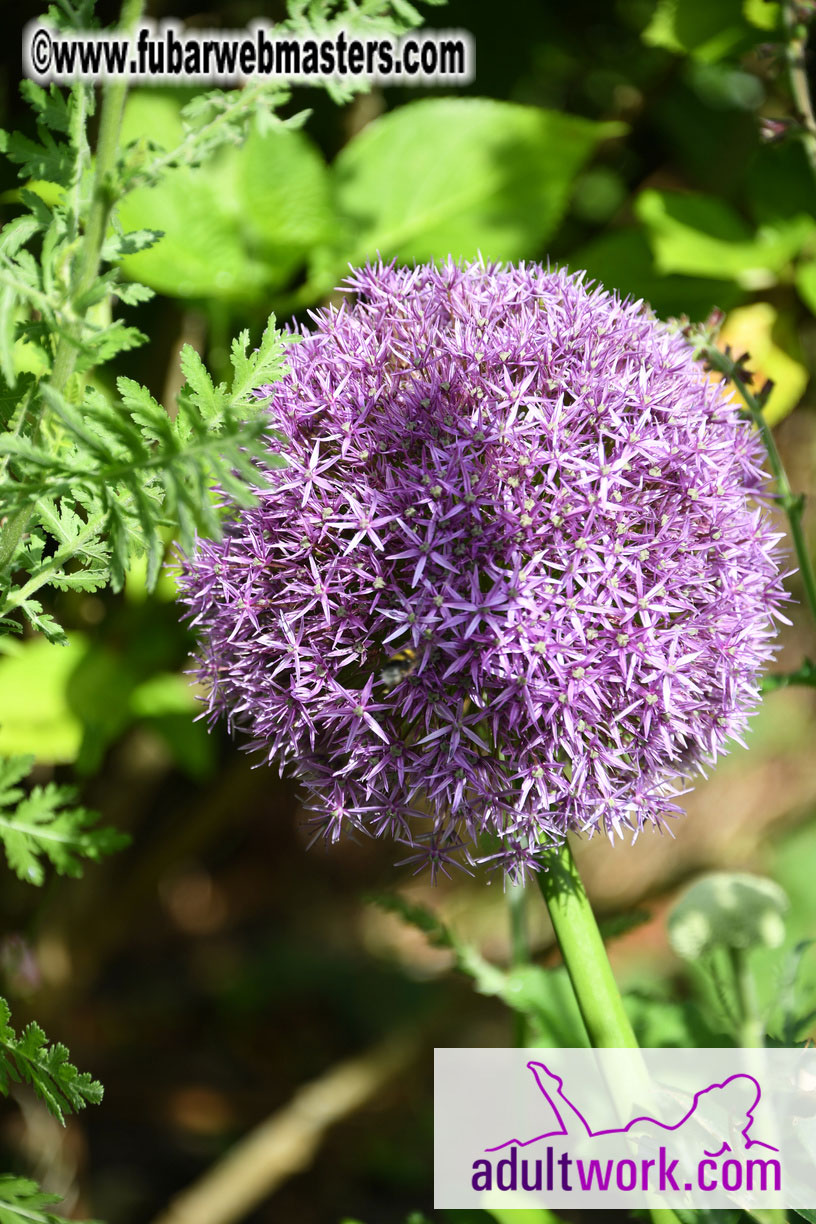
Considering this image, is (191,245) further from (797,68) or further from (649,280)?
(797,68)

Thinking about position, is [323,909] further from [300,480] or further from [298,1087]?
[300,480]

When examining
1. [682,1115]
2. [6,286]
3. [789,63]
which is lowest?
Answer: [682,1115]

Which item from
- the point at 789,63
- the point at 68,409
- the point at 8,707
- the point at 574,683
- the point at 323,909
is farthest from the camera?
the point at 323,909

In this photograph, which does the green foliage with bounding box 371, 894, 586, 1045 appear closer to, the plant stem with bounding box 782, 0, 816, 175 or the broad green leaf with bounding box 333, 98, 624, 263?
the broad green leaf with bounding box 333, 98, 624, 263

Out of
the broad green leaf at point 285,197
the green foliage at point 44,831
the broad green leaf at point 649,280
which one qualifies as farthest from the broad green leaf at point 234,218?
the green foliage at point 44,831

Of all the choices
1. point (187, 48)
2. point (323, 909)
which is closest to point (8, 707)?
point (187, 48)

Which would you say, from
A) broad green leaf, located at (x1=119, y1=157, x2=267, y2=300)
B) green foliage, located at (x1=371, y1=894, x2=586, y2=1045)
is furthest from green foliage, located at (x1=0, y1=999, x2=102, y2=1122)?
broad green leaf, located at (x1=119, y1=157, x2=267, y2=300)
